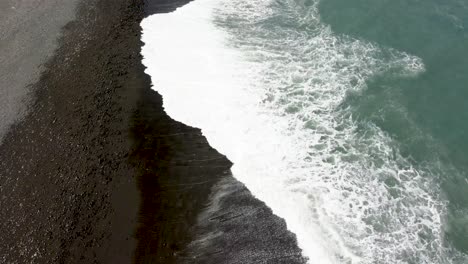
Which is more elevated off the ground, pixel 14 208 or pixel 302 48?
pixel 302 48

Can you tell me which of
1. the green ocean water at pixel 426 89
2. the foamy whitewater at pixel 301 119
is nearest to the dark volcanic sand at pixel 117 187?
the foamy whitewater at pixel 301 119

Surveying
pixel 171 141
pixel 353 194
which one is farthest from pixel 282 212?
pixel 171 141

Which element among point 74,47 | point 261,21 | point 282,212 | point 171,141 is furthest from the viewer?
point 261,21

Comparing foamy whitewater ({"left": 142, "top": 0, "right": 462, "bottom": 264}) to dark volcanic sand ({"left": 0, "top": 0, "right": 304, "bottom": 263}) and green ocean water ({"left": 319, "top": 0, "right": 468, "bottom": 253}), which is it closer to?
green ocean water ({"left": 319, "top": 0, "right": 468, "bottom": 253})

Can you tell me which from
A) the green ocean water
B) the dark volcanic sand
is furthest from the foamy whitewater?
the dark volcanic sand

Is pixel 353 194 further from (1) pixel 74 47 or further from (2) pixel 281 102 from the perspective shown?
(1) pixel 74 47

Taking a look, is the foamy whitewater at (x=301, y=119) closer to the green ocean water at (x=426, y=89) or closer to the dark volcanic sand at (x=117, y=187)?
the green ocean water at (x=426, y=89)

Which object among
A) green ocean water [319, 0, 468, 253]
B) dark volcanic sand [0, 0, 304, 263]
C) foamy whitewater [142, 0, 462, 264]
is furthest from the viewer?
green ocean water [319, 0, 468, 253]
